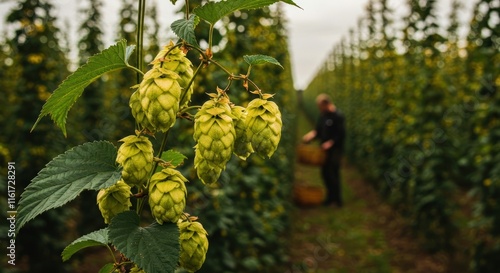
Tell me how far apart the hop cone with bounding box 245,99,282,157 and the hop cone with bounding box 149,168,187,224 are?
5.9 inches

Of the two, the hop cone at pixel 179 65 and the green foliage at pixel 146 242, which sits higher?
the hop cone at pixel 179 65

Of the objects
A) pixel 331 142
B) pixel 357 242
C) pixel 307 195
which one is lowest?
pixel 357 242

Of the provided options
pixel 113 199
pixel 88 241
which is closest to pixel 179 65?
pixel 113 199

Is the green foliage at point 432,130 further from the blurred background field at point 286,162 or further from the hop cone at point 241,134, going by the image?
the hop cone at point 241,134

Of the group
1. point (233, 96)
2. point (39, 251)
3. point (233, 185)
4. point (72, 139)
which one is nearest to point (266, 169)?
point (233, 185)

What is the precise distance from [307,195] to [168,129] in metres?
7.92

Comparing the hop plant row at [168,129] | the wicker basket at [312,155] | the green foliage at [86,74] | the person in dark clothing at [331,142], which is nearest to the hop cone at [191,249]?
the hop plant row at [168,129]

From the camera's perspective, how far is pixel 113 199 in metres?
0.92

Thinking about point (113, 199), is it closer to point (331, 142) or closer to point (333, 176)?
point (331, 142)

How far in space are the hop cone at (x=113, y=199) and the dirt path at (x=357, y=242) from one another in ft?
15.5

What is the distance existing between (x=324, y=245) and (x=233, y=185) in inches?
126

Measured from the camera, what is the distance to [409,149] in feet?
22.2

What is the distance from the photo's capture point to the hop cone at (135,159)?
82 centimetres

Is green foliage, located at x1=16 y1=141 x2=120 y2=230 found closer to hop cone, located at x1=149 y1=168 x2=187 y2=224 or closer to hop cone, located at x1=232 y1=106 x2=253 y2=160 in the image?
hop cone, located at x1=149 y1=168 x2=187 y2=224
